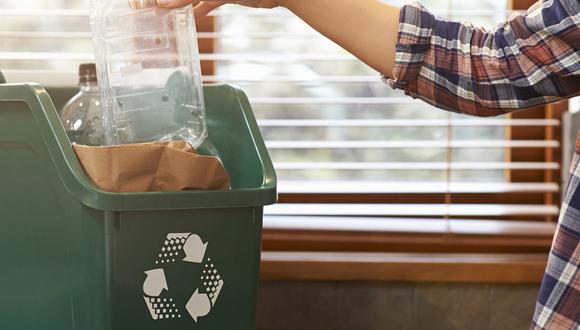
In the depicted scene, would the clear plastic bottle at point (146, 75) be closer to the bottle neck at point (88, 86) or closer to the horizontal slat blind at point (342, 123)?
the bottle neck at point (88, 86)

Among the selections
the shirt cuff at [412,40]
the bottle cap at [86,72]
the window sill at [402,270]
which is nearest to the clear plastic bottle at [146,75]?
the bottle cap at [86,72]

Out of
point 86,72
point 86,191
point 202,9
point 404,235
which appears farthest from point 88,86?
A: point 404,235

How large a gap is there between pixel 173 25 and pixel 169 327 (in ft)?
1.87

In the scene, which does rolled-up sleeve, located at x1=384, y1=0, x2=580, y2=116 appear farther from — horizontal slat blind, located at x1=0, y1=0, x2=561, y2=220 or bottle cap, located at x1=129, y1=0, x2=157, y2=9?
horizontal slat blind, located at x1=0, y1=0, x2=561, y2=220

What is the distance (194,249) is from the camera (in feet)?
4.26

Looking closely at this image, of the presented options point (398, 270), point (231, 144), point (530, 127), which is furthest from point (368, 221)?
point (231, 144)

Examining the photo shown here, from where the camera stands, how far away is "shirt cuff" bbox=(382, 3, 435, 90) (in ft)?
3.76

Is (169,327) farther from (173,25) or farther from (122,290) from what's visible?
(173,25)

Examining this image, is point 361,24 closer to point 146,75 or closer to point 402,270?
point 146,75

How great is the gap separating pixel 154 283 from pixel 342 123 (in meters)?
0.95

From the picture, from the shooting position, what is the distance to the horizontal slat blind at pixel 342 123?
6.97 feet

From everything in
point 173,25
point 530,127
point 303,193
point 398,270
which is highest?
point 173,25

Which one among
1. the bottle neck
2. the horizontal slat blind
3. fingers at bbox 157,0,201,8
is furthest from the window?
fingers at bbox 157,0,201,8

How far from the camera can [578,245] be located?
1.16m
